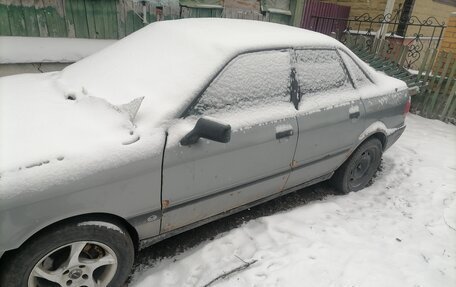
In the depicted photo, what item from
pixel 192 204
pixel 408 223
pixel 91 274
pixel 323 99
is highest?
pixel 323 99

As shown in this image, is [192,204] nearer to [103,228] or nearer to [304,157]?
[103,228]

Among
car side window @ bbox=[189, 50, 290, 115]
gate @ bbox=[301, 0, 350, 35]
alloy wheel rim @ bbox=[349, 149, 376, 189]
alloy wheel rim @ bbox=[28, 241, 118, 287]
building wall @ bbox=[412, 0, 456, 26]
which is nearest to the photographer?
alloy wheel rim @ bbox=[28, 241, 118, 287]

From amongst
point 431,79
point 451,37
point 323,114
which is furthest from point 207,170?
point 451,37

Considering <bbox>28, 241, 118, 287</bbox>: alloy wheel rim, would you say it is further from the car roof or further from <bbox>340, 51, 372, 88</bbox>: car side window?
<bbox>340, 51, 372, 88</bbox>: car side window

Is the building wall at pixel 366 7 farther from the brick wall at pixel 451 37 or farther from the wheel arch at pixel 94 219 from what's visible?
the wheel arch at pixel 94 219

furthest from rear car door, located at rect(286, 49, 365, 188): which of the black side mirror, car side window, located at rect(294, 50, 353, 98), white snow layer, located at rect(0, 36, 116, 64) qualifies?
white snow layer, located at rect(0, 36, 116, 64)

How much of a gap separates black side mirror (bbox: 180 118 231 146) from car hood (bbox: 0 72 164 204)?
22 cm

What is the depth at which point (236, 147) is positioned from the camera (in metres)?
2.46

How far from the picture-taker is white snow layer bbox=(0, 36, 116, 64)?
4418 millimetres

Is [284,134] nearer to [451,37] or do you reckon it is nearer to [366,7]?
[451,37]

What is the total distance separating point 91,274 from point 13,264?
445 millimetres

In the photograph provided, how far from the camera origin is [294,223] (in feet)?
10.3

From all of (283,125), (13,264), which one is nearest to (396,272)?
(283,125)

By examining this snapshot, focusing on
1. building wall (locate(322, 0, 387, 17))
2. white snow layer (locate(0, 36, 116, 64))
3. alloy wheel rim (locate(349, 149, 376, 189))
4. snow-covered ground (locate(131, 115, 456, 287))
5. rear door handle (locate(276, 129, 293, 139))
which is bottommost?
snow-covered ground (locate(131, 115, 456, 287))
